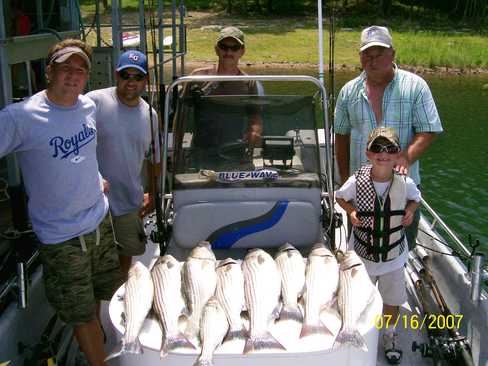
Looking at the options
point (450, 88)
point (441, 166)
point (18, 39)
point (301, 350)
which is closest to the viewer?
point (301, 350)

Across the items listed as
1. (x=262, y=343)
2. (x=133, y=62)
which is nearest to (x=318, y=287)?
(x=262, y=343)

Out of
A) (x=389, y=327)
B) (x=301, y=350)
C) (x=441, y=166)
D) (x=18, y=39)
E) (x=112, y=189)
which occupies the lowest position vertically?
(x=441, y=166)

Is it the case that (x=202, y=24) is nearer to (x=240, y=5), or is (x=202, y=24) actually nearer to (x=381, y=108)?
(x=240, y=5)

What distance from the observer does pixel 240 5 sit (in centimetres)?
4484

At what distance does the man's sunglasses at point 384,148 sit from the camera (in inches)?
138

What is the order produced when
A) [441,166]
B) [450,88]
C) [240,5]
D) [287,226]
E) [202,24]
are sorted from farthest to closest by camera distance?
[240,5] < [202,24] < [450,88] < [441,166] < [287,226]

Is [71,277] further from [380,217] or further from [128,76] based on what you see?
[380,217]

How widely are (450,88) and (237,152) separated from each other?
22.1 metres

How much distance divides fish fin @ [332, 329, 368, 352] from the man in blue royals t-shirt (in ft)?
4.68

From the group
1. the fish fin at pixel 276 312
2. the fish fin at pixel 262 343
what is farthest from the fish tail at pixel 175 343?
the fish fin at pixel 276 312

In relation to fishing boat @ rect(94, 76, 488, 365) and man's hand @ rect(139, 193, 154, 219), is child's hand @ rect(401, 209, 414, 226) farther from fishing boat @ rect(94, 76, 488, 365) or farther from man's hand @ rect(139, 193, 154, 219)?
man's hand @ rect(139, 193, 154, 219)

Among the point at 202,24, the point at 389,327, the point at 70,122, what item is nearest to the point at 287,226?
the point at 389,327

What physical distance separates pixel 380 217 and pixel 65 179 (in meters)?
1.90

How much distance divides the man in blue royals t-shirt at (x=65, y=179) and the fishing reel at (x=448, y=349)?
2.15 m
